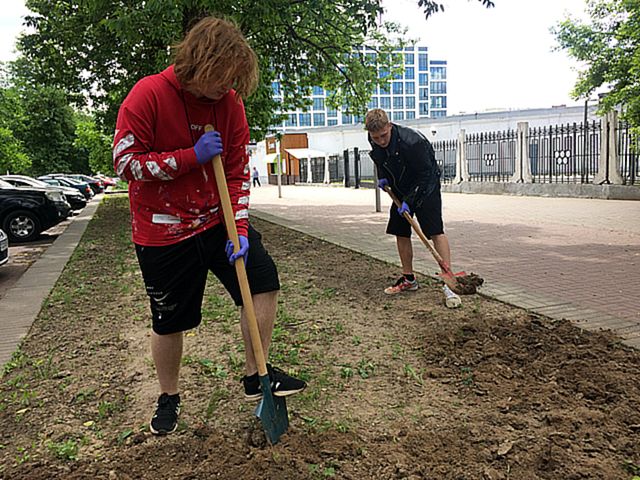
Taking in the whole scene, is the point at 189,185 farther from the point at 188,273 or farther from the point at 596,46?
the point at 596,46

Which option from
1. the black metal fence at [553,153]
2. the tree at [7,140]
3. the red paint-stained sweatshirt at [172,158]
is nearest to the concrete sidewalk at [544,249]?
the black metal fence at [553,153]

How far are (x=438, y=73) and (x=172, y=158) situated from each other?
Result: 16167 centimetres

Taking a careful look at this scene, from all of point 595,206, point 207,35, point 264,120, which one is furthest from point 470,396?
point 595,206

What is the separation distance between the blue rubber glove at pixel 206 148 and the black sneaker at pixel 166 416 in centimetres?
128

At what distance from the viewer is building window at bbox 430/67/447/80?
155 m

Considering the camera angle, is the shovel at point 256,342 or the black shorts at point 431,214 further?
the black shorts at point 431,214

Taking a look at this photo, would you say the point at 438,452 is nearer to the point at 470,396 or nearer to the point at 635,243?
the point at 470,396

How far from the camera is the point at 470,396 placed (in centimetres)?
343

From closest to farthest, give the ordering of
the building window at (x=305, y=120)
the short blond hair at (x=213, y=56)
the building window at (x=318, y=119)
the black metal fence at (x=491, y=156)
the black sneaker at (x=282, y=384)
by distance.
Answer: the short blond hair at (x=213, y=56)
the black sneaker at (x=282, y=384)
the black metal fence at (x=491, y=156)
the building window at (x=305, y=120)
the building window at (x=318, y=119)

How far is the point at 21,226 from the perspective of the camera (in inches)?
524

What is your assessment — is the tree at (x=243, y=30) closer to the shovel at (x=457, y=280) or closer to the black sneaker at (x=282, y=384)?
the shovel at (x=457, y=280)

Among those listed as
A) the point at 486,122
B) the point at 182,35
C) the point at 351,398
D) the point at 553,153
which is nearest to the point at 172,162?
the point at 351,398

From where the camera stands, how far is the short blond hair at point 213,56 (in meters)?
2.59

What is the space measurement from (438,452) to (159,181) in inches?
69.6
